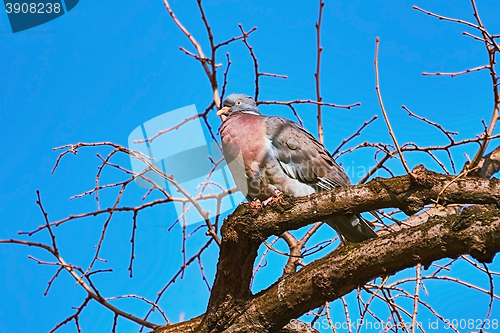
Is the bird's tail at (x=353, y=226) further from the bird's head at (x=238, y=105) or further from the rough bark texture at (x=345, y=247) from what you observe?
the bird's head at (x=238, y=105)

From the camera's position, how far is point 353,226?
2908mm

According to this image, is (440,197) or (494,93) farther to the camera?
(494,93)

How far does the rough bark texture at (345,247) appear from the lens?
2.01 metres

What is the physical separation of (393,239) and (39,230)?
2.20 metres

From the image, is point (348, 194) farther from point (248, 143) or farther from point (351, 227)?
point (248, 143)

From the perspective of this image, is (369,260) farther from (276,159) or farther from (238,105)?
(238,105)

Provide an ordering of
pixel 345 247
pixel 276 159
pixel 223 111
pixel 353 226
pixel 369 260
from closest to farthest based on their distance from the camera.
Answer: pixel 369 260, pixel 345 247, pixel 353 226, pixel 276 159, pixel 223 111

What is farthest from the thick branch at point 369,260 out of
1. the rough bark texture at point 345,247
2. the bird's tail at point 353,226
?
the bird's tail at point 353,226

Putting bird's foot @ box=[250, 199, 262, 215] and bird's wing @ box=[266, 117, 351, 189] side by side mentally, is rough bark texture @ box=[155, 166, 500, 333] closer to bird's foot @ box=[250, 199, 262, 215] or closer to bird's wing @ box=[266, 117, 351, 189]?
bird's foot @ box=[250, 199, 262, 215]

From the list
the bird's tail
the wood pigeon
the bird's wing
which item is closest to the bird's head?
the wood pigeon

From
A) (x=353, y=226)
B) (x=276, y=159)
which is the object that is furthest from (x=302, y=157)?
(x=353, y=226)

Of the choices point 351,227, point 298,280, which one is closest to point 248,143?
point 351,227

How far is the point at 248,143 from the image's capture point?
128 inches

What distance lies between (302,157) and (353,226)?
67 centimetres
